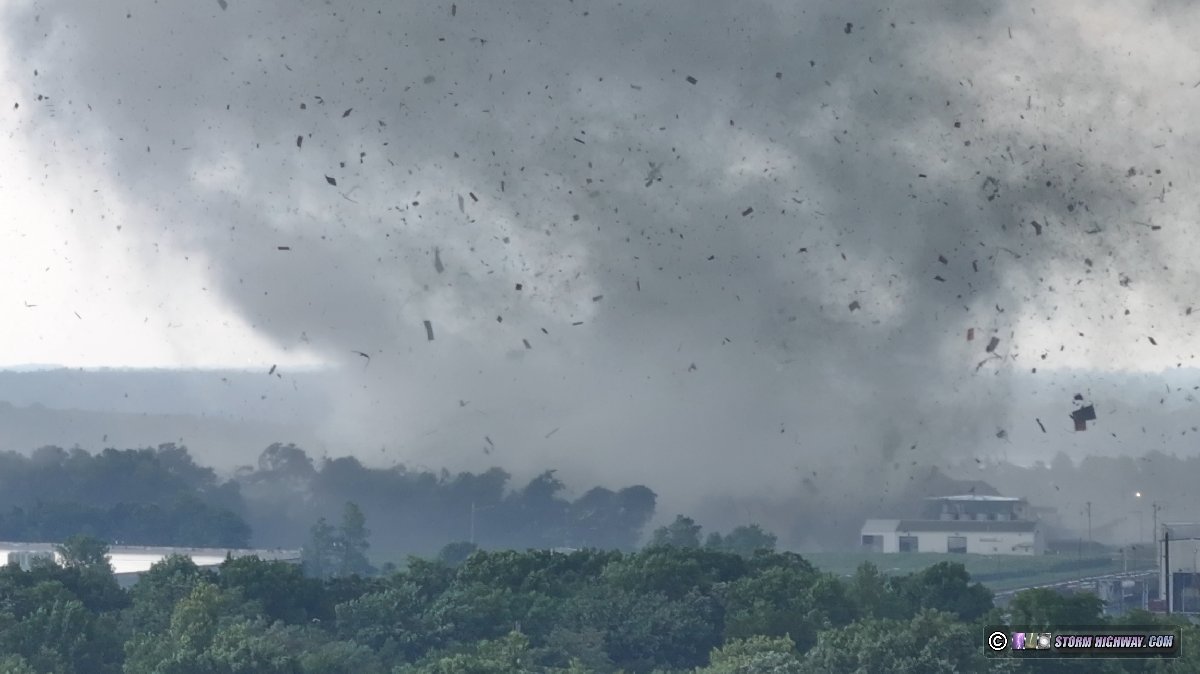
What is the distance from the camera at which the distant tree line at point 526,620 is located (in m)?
91.4

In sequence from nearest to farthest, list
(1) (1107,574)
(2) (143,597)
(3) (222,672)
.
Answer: (3) (222,672), (2) (143,597), (1) (1107,574)

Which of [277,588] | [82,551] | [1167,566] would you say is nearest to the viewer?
[277,588]

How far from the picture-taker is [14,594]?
111 metres

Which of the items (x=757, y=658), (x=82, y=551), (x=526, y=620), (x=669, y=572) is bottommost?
(x=757, y=658)

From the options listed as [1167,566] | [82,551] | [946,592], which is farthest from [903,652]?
[82,551]

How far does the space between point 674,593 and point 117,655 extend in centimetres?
3610

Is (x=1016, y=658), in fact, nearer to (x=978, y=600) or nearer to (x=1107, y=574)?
(x=978, y=600)

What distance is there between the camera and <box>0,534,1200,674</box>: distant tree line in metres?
91.4

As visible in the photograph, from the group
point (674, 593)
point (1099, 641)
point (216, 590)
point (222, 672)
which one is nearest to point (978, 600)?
point (674, 593)

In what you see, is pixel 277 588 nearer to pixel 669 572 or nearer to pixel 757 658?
pixel 669 572

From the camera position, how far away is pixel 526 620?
376 ft

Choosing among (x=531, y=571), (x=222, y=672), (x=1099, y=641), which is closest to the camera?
(x=222, y=672)

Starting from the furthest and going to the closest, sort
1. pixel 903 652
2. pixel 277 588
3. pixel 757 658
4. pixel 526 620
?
1. pixel 277 588
2. pixel 526 620
3. pixel 757 658
4. pixel 903 652

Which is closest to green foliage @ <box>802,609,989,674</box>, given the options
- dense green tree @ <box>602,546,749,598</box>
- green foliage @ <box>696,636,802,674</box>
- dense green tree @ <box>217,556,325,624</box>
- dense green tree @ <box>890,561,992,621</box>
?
green foliage @ <box>696,636,802,674</box>
